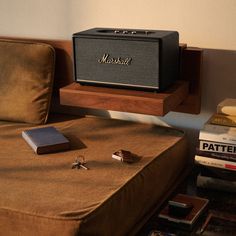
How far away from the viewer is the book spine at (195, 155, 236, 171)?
134cm

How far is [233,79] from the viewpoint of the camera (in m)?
1.52

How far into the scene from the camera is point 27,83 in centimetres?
169

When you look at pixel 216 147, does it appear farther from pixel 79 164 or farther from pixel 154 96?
pixel 79 164

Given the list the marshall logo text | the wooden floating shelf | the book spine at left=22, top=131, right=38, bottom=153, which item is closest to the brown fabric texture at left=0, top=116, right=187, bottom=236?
the book spine at left=22, top=131, right=38, bottom=153

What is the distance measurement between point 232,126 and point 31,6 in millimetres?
911

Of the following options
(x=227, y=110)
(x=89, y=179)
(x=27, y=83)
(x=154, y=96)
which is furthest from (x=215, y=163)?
(x=27, y=83)

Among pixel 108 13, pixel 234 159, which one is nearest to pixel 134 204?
pixel 234 159

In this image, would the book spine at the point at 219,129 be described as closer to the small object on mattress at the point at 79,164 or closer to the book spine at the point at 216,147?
the book spine at the point at 216,147

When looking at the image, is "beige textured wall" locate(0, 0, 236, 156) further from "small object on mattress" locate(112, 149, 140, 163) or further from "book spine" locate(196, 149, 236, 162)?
"small object on mattress" locate(112, 149, 140, 163)

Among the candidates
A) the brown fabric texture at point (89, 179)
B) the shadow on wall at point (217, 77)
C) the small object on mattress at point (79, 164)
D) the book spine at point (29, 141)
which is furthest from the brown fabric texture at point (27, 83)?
the shadow on wall at point (217, 77)

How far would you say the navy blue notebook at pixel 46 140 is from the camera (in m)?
1.39

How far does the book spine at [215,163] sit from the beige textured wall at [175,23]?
25cm

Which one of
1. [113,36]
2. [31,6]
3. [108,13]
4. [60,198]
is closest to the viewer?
[60,198]

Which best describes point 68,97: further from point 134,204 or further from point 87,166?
point 134,204
